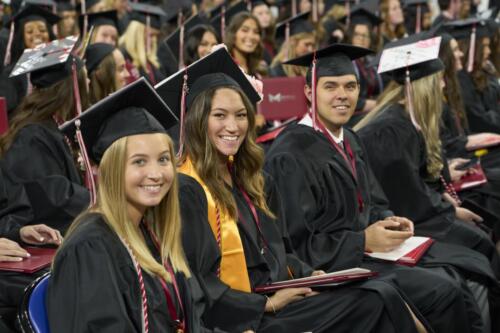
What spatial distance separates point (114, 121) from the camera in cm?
286

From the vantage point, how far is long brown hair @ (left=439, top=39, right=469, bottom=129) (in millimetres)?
5688

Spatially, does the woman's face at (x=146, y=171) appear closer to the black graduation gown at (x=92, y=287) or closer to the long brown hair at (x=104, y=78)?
the black graduation gown at (x=92, y=287)

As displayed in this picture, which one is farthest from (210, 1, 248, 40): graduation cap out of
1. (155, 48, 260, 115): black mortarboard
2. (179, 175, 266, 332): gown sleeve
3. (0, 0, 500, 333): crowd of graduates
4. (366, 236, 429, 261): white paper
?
(179, 175, 266, 332): gown sleeve

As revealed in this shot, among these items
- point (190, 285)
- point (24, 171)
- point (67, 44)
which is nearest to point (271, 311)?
point (190, 285)

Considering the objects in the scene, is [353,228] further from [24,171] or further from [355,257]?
[24,171]

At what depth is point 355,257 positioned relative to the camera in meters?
4.07

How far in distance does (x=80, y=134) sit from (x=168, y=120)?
370mm

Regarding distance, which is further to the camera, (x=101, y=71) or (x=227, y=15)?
(x=227, y=15)

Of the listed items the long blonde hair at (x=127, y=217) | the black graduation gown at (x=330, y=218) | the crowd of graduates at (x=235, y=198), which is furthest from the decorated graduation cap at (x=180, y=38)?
the long blonde hair at (x=127, y=217)

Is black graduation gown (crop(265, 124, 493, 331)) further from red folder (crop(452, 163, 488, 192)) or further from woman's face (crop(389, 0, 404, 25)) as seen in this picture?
woman's face (crop(389, 0, 404, 25))

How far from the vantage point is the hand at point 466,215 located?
538 cm

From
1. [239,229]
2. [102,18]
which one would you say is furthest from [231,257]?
[102,18]

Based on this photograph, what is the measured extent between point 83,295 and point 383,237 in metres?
1.96

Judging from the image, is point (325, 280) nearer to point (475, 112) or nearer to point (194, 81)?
point (194, 81)
